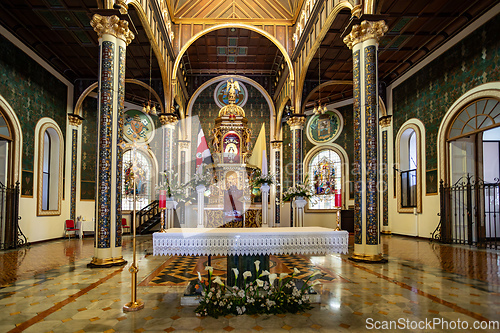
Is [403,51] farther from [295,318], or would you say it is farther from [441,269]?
[295,318]

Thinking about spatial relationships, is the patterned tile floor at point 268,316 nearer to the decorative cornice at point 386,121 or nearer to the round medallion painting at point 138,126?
the decorative cornice at point 386,121

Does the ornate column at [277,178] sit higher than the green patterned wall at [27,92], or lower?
lower

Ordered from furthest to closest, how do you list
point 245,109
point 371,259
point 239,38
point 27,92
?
point 245,109 < point 239,38 < point 27,92 < point 371,259

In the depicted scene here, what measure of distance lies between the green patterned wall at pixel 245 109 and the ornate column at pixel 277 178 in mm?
1014

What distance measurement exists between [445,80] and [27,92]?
13.7 meters

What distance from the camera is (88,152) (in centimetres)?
1580

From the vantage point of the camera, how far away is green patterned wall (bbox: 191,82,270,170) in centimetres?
1928

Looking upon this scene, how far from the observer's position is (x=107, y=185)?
24.5ft

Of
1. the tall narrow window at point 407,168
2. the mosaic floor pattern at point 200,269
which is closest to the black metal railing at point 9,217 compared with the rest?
the mosaic floor pattern at point 200,269

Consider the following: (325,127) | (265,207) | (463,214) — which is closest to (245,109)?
(325,127)

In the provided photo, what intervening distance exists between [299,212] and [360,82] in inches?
268

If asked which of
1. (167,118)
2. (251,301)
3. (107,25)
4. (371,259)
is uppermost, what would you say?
(107,25)

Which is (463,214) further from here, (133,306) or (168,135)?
(168,135)

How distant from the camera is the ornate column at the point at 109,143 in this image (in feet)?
24.3
